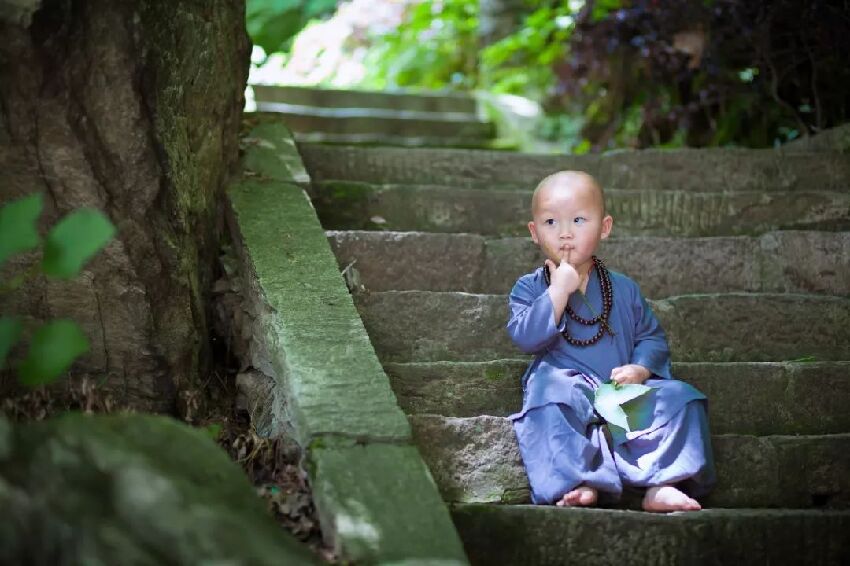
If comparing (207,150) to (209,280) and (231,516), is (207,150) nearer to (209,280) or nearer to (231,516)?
(209,280)

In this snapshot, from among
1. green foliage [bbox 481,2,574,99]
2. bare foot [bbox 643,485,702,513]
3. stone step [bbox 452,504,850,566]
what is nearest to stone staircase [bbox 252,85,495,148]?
green foliage [bbox 481,2,574,99]

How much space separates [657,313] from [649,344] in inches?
18.9

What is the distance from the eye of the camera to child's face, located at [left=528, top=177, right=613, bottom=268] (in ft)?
9.68

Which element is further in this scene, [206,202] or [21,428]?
[206,202]

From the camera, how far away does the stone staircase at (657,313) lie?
252 cm

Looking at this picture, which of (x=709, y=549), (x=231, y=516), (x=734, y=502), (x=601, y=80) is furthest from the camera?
(x=601, y=80)

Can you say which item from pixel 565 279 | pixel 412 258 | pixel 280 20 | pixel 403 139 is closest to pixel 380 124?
pixel 403 139

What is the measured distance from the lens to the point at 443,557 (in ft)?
6.67

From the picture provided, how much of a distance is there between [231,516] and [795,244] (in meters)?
2.73

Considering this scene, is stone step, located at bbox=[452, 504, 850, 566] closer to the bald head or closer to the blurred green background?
the bald head

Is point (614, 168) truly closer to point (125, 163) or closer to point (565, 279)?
point (565, 279)

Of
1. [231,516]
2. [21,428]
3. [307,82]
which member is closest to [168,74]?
[21,428]

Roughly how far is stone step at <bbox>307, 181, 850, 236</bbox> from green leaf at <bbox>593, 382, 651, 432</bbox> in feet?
4.72

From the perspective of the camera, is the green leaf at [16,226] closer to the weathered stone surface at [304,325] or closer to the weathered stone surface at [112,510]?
the weathered stone surface at [112,510]
